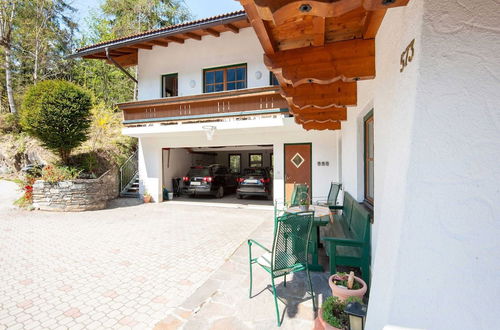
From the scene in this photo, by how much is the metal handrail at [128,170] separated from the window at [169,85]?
12.5ft

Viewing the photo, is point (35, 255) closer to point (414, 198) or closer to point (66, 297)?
point (66, 297)

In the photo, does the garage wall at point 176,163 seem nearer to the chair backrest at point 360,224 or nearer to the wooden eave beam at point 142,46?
the wooden eave beam at point 142,46

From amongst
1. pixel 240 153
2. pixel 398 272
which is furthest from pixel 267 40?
pixel 240 153

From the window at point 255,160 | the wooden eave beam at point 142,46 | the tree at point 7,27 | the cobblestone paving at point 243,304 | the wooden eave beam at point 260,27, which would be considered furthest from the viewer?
the window at point 255,160

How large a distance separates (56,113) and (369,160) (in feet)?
34.0

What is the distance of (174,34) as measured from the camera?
30.3ft

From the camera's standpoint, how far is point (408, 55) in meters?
1.53

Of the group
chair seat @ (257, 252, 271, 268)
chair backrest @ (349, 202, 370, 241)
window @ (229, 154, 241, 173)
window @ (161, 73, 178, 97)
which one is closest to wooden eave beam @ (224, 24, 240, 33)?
window @ (161, 73, 178, 97)

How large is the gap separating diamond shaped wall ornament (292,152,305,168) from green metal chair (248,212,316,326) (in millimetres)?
6360

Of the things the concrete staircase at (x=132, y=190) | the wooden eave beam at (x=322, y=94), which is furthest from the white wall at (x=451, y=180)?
the concrete staircase at (x=132, y=190)

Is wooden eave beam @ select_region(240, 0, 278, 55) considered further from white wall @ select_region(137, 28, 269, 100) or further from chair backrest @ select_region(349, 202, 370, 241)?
white wall @ select_region(137, 28, 269, 100)

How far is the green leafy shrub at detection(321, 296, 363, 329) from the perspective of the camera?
211 cm

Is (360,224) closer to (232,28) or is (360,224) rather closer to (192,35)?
(232,28)

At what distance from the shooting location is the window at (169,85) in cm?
1114
